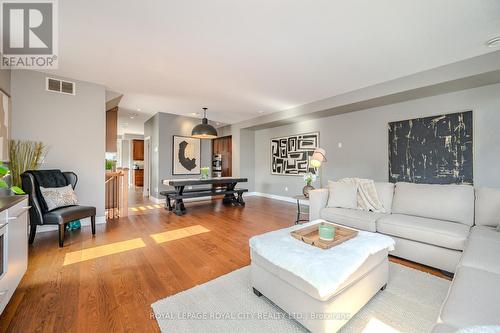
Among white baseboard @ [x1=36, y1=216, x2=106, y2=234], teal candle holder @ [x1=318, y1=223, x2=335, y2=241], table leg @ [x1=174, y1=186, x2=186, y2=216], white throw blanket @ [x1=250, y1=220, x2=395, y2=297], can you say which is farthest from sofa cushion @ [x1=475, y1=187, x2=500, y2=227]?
white baseboard @ [x1=36, y1=216, x2=106, y2=234]

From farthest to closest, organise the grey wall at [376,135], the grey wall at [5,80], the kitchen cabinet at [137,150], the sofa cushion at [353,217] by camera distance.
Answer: the kitchen cabinet at [137,150] → the grey wall at [376,135] → the grey wall at [5,80] → the sofa cushion at [353,217]

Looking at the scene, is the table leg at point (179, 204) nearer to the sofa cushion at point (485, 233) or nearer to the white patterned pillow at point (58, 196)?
the white patterned pillow at point (58, 196)

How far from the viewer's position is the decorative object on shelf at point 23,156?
2945 mm

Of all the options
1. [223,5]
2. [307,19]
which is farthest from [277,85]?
[223,5]

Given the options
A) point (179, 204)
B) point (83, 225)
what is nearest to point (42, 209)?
point (83, 225)

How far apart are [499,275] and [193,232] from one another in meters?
3.22

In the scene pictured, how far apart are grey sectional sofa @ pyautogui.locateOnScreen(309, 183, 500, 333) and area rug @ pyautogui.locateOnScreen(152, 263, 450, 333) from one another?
40cm

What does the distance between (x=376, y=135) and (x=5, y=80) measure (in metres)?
6.31

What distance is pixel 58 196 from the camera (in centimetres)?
295

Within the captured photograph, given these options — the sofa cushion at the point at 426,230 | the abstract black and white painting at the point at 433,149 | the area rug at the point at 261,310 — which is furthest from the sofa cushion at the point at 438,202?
the abstract black and white painting at the point at 433,149

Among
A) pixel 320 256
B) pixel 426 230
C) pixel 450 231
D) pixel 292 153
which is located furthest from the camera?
pixel 292 153

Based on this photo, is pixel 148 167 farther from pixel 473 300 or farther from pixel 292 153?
pixel 473 300

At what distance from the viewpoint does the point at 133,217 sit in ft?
13.9

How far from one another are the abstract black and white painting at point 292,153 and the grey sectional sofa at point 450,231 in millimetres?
2490
